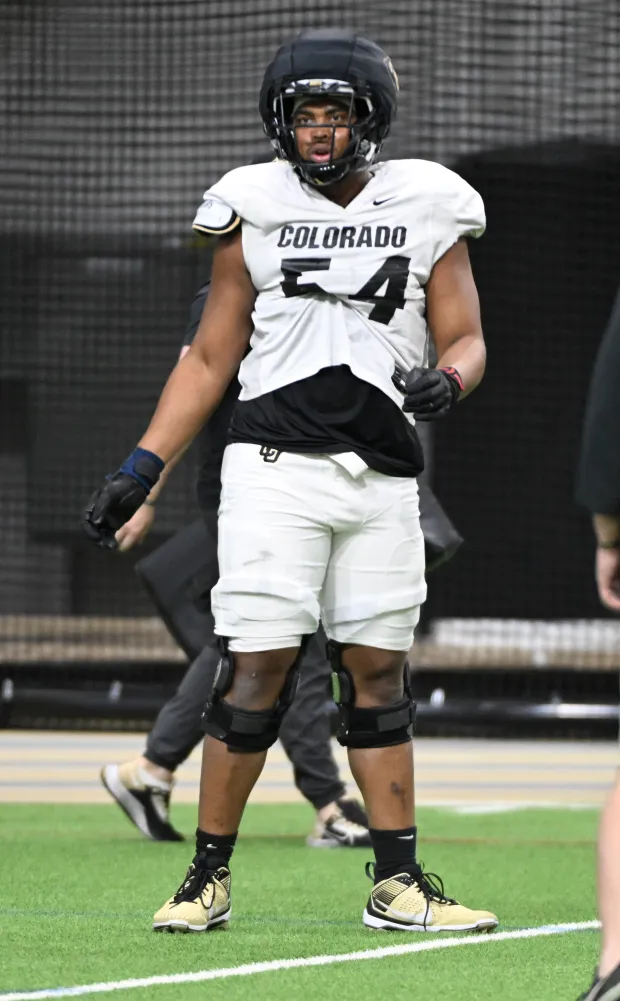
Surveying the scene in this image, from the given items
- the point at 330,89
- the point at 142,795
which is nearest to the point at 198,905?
the point at 330,89

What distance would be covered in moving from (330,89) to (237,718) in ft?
3.75

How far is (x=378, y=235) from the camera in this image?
3230mm

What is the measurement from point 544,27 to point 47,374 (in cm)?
342

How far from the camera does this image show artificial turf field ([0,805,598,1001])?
2699 mm

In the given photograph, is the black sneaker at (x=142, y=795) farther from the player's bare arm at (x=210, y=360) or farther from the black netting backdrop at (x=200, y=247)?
the black netting backdrop at (x=200, y=247)

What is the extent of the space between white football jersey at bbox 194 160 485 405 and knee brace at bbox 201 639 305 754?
0.51 metres

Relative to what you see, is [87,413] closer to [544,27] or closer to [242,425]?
[544,27]

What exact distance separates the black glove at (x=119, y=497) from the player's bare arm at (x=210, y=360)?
Answer: 45mm

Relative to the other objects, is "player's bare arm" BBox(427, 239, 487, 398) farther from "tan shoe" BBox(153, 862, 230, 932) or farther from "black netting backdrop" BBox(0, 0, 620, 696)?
"black netting backdrop" BBox(0, 0, 620, 696)

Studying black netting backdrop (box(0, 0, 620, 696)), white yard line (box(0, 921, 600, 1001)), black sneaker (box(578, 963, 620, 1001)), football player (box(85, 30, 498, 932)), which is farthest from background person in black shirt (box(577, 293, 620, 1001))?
black netting backdrop (box(0, 0, 620, 696))

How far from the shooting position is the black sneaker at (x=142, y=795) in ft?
16.2

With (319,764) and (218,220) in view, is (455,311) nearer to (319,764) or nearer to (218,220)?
(218,220)

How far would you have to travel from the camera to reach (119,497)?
126 inches

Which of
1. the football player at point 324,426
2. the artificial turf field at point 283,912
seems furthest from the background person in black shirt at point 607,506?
the football player at point 324,426
